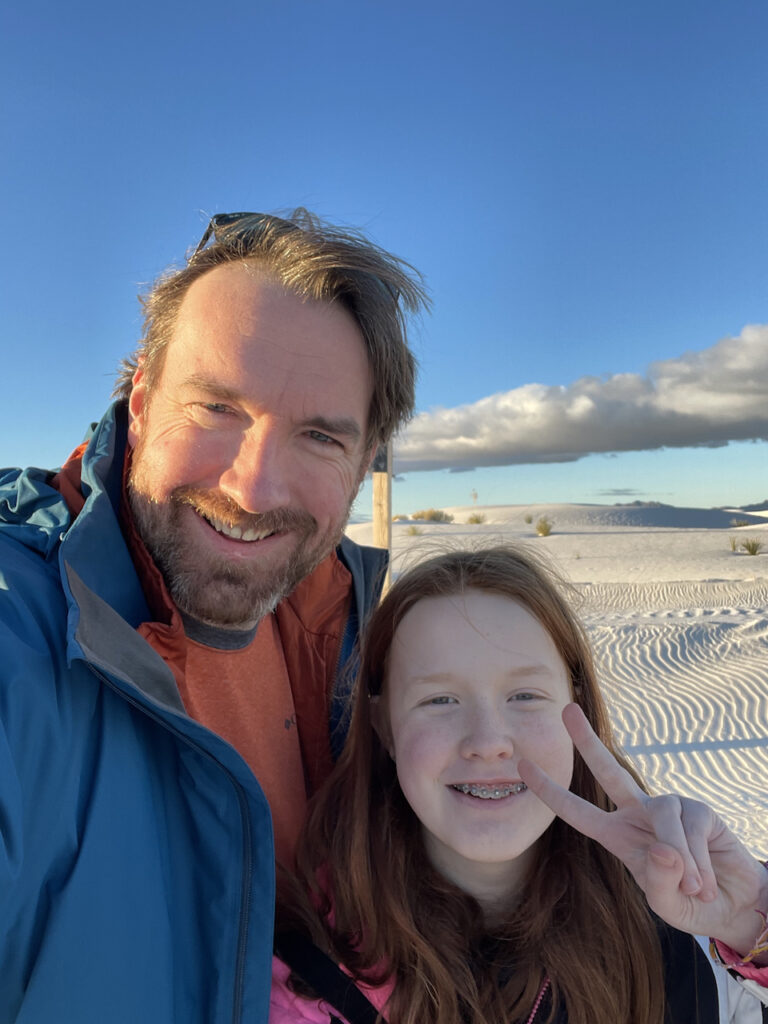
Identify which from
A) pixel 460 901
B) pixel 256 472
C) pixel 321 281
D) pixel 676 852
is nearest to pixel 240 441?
pixel 256 472

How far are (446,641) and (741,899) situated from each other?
821 millimetres

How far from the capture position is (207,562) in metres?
2.06

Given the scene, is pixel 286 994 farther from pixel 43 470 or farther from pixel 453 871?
pixel 43 470

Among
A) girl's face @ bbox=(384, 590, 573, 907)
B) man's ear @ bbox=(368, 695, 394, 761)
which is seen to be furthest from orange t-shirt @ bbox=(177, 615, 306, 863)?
girl's face @ bbox=(384, 590, 573, 907)

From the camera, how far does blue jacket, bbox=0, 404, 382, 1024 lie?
1.28 m

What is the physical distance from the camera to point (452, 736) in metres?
1.76

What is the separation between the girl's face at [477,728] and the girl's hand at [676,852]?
26cm

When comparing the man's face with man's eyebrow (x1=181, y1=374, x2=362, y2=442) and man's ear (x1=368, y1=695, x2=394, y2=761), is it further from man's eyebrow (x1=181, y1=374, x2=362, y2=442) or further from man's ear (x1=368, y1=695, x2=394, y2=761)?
man's ear (x1=368, y1=695, x2=394, y2=761)

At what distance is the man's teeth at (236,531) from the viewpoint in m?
2.08

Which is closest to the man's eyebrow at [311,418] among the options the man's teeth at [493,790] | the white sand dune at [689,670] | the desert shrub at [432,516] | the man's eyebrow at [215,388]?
the man's eyebrow at [215,388]

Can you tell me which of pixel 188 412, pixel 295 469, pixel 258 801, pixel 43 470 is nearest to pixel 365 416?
pixel 295 469

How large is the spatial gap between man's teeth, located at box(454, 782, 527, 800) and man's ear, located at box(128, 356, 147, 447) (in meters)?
1.35

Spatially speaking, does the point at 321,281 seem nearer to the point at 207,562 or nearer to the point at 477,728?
the point at 207,562

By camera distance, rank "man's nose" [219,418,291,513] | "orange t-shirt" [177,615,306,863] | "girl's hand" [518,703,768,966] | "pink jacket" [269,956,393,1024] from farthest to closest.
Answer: "orange t-shirt" [177,615,306,863] < "man's nose" [219,418,291,513] < "pink jacket" [269,956,393,1024] < "girl's hand" [518,703,768,966]
